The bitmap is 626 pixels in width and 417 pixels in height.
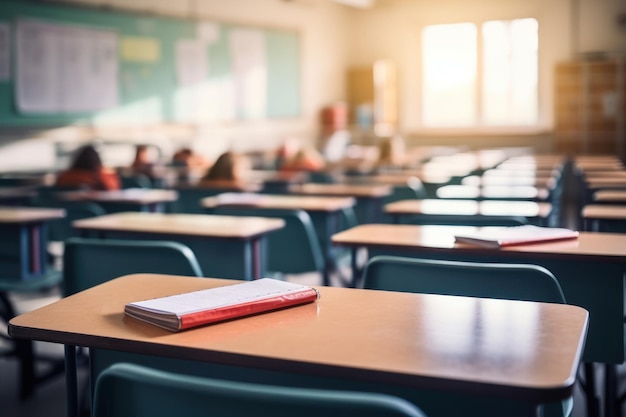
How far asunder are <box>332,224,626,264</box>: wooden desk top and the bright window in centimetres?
1043

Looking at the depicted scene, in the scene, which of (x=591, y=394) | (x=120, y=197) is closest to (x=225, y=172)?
(x=120, y=197)

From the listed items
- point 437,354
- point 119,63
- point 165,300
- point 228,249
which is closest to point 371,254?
point 228,249

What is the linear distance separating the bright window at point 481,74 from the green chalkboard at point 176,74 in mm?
2714

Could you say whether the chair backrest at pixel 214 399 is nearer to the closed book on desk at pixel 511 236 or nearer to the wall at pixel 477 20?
the closed book on desk at pixel 511 236

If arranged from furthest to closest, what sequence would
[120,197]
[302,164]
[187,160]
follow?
[187,160] → [302,164] → [120,197]

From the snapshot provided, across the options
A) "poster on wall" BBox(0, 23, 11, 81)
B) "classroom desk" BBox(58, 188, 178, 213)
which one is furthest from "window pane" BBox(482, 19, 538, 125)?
"classroom desk" BBox(58, 188, 178, 213)

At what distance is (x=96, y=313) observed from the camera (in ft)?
5.01

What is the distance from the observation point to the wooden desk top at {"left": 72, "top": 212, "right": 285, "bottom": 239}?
2.88 meters

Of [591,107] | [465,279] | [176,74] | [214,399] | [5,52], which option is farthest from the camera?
[591,107]

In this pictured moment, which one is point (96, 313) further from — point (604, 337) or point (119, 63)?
point (119, 63)

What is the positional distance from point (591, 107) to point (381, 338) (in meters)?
11.6

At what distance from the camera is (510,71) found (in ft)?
41.8

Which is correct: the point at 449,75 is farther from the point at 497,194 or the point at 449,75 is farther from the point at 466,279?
the point at 466,279

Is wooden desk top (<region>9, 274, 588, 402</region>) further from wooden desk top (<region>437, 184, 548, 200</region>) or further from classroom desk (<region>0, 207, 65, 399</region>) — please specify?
wooden desk top (<region>437, 184, 548, 200</region>)
